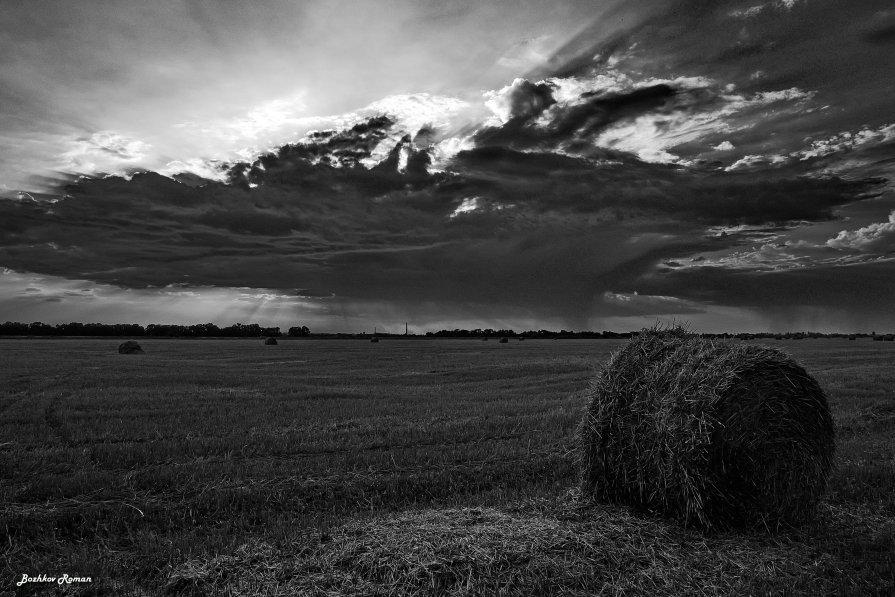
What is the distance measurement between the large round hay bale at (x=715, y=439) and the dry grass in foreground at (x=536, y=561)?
411mm

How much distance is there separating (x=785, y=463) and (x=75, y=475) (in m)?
10.5

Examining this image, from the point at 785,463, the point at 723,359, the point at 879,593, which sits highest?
the point at 723,359

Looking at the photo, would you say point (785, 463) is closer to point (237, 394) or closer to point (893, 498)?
point (893, 498)

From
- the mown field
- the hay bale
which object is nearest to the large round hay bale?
the mown field

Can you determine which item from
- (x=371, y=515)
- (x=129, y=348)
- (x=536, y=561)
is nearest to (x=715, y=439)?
(x=536, y=561)

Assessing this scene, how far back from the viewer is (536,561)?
5742mm

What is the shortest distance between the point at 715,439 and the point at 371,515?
4512mm

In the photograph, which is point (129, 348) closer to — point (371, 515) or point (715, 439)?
point (371, 515)

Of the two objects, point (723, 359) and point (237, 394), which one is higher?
point (723, 359)

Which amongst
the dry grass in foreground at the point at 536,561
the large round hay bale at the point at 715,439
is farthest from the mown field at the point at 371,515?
the large round hay bale at the point at 715,439

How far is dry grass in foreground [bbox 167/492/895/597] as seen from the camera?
5.43m

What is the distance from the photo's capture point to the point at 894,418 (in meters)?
14.9

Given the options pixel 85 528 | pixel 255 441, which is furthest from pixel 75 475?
pixel 255 441

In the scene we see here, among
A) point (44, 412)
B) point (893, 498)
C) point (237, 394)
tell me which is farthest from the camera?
point (237, 394)
